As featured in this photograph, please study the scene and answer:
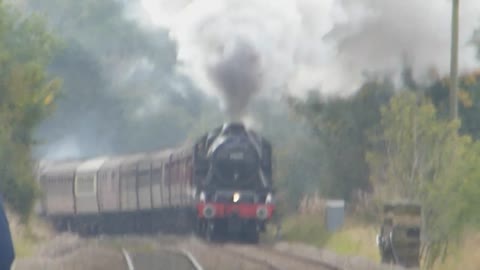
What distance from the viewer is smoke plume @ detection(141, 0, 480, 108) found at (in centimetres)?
2058

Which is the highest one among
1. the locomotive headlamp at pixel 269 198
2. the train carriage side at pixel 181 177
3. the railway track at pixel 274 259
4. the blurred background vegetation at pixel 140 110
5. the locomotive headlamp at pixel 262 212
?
the blurred background vegetation at pixel 140 110

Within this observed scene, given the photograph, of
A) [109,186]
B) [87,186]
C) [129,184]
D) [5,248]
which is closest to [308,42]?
[129,184]

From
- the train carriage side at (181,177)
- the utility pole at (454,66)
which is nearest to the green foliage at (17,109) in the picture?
the train carriage side at (181,177)

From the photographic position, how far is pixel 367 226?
20547 millimetres

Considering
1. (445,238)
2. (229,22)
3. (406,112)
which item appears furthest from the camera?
(229,22)

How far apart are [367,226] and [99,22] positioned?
29.4 ft

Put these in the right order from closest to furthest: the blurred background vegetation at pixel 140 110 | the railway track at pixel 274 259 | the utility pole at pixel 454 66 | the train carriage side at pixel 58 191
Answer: the railway track at pixel 274 259 → the utility pole at pixel 454 66 → the blurred background vegetation at pixel 140 110 → the train carriage side at pixel 58 191

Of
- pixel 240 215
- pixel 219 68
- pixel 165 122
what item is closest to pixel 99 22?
pixel 165 122

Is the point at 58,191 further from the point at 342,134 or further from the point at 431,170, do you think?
the point at 431,170

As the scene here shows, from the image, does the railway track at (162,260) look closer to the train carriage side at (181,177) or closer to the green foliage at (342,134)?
the train carriage side at (181,177)

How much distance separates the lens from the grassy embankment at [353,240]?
15613mm

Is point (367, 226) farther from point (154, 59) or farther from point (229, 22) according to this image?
point (154, 59)

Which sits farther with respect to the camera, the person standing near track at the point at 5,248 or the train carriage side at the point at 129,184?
the train carriage side at the point at 129,184

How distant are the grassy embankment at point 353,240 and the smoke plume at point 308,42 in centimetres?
267
